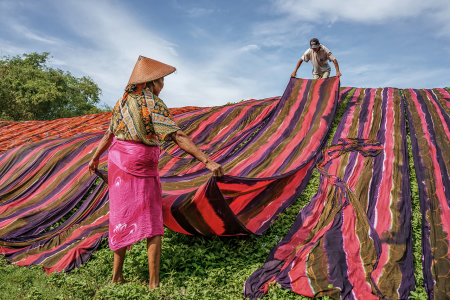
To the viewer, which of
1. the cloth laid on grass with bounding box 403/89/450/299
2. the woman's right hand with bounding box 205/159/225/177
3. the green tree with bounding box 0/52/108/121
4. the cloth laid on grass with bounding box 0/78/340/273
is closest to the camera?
the woman's right hand with bounding box 205/159/225/177

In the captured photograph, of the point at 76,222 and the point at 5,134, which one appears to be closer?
the point at 76,222

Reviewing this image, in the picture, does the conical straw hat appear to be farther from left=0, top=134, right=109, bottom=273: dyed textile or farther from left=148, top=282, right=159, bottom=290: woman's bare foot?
left=0, top=134, right=109, bottom=273: dyed textile

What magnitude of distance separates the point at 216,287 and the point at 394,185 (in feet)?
7.65

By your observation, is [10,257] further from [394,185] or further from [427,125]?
[427,125]

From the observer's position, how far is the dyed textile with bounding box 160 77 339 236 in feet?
9.61

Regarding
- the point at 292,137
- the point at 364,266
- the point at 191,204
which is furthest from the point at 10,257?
the point at 292,137

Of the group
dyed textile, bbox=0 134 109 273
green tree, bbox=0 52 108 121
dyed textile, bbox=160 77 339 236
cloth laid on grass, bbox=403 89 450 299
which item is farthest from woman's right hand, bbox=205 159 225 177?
green tree, bbox=0 52 108 121

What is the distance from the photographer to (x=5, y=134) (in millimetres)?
7457

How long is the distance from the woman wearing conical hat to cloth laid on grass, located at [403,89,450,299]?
6.14 feet

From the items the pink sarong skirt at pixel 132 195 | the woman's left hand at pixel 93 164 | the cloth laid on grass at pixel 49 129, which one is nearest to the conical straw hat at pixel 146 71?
the pink sarong skirt at pixel 132 195

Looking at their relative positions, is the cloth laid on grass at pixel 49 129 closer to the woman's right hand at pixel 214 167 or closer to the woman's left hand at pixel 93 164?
the woman's left hand at pixel 93 164

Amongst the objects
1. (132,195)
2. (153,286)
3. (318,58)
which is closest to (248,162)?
(132,195)

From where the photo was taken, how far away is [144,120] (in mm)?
2451

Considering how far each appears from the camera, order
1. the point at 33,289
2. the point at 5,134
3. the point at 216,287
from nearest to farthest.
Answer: the point at 33,289, the point at 216,287, the point at 5,134
